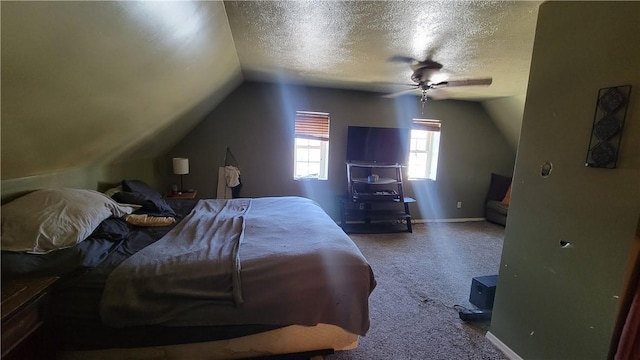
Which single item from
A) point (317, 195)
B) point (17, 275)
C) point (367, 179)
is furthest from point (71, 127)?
point (367, 179)

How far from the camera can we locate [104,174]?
2.50 m

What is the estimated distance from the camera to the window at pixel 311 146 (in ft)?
13.6

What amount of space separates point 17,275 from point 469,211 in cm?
566

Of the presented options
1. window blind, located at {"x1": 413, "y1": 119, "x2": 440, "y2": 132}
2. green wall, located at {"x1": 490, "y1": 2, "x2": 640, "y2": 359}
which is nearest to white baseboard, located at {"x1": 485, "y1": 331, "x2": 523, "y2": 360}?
green wall, located at {"x1": 490, "y1": 2, "x2": 640, "y2": 359}

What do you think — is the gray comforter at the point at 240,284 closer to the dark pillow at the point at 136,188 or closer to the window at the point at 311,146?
the dark pillow at the point at 136,188

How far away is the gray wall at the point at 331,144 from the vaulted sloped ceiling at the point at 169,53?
Result: 90 centimetres

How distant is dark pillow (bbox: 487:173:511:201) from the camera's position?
15.7ft

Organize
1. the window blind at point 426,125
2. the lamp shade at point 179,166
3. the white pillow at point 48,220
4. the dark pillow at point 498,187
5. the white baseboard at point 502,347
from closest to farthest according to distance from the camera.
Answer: the white pillow at point 48,220, the white baseboard at point 502,347, the lamp shade at point 179,166, the window blind at point 426,125, the dark pillow at point 498,187

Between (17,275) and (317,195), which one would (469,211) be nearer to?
(317,195)

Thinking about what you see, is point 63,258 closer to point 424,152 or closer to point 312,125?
point 312,125

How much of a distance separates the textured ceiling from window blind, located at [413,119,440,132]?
4.77 feet

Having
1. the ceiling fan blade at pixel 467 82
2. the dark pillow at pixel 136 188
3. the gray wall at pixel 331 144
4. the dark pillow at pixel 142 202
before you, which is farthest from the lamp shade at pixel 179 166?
the ceiling fan blade at pixel 467 82

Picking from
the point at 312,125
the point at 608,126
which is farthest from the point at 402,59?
the point at 312,125

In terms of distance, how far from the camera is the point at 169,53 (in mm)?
1630
